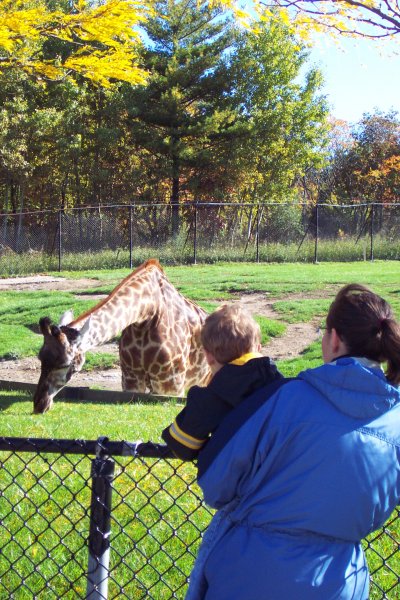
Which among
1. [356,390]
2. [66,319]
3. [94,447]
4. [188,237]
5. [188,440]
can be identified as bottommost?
[188,237]

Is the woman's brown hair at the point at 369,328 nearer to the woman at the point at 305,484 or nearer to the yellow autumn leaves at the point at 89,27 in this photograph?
the woman at the point at 305,484

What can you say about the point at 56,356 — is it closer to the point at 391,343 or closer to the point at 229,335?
the point at 229,335

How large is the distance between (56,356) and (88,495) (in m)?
2.39

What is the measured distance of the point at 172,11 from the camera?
30.6 meters

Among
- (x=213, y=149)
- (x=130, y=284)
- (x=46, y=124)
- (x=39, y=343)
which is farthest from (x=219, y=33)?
(x=130, y=284)

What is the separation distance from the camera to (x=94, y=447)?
9.21 ft

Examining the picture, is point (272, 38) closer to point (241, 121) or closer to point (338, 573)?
point (241, 121)

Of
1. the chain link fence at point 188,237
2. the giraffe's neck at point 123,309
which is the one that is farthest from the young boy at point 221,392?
the chain link fence at point 188,237

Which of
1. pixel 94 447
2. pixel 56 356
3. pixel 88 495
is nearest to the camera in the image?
pixel 94 447

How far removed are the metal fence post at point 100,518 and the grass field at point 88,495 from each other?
23 centimetres

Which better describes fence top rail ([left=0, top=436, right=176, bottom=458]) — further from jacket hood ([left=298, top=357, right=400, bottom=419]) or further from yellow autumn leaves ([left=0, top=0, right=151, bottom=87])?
yellow autumn leaves ([left=0, top=0, right=151, bottom=87])

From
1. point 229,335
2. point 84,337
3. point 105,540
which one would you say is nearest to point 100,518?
point 105,540

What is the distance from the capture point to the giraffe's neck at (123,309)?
7.38m

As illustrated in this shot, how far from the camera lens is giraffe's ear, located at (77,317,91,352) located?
23.4 feet
